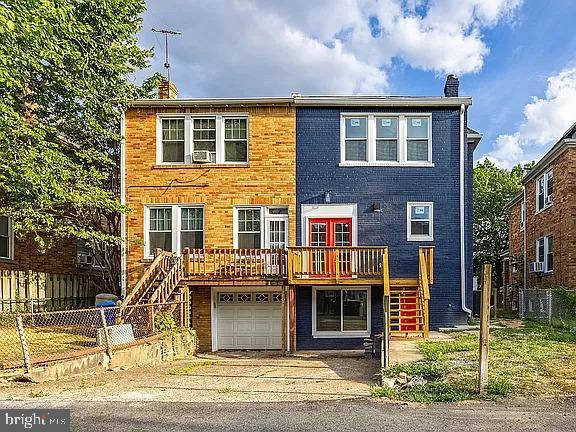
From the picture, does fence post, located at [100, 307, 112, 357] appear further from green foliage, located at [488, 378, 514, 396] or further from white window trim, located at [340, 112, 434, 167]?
white window trim, located at [340, 112, 434, 167]

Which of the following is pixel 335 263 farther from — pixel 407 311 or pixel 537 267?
pixel 537 267

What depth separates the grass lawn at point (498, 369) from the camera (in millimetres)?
9016

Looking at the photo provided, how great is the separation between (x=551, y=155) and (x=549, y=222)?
2.96m

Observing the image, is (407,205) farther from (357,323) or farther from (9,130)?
(9,130)

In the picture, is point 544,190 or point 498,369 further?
point 544,190

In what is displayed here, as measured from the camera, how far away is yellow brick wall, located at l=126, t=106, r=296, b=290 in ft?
61.7

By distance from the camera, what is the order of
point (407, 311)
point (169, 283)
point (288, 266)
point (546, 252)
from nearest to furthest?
point (169, 283), point (407, 311), point (288, 266), point (546, 252)

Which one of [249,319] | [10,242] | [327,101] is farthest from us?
[10,242]

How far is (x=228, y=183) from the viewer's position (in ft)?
61.9

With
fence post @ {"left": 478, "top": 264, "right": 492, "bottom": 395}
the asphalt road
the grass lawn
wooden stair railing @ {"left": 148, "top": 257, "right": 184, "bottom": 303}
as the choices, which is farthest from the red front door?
the asphalt road

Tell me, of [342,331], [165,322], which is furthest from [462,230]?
[165,322]

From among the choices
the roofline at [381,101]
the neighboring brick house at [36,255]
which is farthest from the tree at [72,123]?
the roofline at [381,101]

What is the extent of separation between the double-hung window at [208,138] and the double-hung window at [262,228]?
1.84 metres

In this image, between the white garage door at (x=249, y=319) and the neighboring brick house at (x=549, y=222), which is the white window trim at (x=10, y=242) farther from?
the neighboring brick house at (x=549, y=222)
